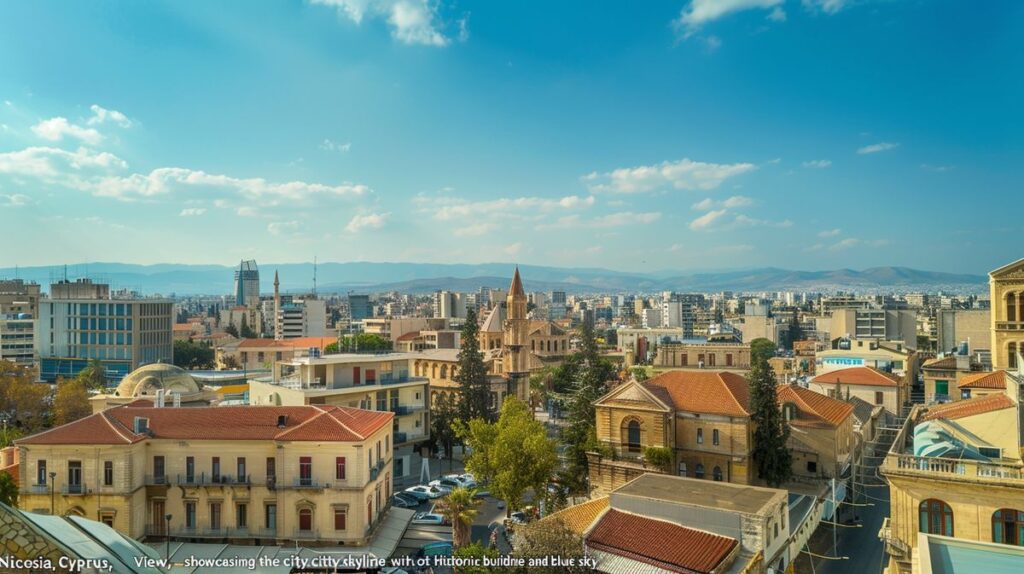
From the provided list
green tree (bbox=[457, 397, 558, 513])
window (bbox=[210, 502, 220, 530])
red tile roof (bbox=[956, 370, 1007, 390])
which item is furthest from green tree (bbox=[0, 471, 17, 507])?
red tile roof (bbox=[956, 370, 1007, 390])

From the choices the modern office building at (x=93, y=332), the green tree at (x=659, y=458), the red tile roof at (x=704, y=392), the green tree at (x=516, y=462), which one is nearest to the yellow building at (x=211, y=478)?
the green tree at (x=516, y=462)

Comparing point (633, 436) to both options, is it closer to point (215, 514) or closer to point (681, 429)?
point (681, 429)

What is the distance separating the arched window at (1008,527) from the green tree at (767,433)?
15.7 meters

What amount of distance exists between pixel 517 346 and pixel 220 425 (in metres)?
52.8

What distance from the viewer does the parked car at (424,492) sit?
36.7m

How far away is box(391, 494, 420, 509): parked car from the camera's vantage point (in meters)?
35.5

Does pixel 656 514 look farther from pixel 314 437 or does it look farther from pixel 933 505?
pixel 314 437

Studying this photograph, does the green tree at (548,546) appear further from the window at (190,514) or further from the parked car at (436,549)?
the window at (190,514)

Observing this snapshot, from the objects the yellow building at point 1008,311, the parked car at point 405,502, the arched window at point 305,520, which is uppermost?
the yellow building at point 1008,311

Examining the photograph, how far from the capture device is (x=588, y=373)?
37.4 meters

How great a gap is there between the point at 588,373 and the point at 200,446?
20.1m

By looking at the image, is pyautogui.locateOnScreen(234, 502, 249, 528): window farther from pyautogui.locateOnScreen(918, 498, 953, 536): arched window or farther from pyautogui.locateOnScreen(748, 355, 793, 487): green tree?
pyautogui.locateOnScreen(918, 498, 953, 536): arched window

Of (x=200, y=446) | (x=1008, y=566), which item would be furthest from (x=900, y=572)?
(x=200, y=446)

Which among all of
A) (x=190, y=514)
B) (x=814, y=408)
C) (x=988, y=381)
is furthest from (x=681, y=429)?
(x=190, y=514)
